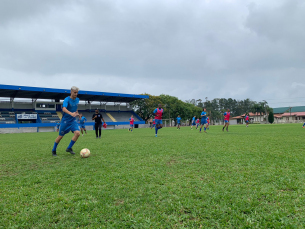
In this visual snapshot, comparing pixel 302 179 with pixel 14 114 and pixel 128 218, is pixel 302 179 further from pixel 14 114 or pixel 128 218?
pixel 14 114

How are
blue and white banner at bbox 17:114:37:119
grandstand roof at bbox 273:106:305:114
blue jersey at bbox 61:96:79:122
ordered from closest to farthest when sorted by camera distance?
1. blue jersey at bbox 61:96:79:122
2. blue and white banner at bbox 17:114:37:119
3. grandstand roof at bbox 273:106:305:114

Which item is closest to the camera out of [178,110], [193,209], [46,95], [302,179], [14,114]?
[193,209]

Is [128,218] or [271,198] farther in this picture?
[271,198]

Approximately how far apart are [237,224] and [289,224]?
1.61ft

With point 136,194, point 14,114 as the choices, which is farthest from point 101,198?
point 14,114

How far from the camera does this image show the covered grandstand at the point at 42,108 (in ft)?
121

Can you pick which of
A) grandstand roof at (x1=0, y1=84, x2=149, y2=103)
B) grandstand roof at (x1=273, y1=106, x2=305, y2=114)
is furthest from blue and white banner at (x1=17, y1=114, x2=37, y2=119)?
grandstand roof at (x1=273, y1=106, x2=305, y2=114)

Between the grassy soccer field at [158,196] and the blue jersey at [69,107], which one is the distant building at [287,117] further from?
the grassy soccer field at [158,196]

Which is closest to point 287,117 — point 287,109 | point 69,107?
point 287,109

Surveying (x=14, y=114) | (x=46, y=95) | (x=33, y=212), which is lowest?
(x=33, y=212)

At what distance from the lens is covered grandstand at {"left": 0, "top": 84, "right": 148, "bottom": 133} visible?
3683 centimetres

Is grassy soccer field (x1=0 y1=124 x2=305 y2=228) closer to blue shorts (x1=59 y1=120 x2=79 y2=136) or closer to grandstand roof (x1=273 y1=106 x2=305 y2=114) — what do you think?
blue shorts (x1=59 y1=120 x2=79 y2=136)

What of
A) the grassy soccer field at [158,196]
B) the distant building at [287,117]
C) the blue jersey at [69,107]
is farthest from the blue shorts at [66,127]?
the distant building at [287,117]

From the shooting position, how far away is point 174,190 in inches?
116
